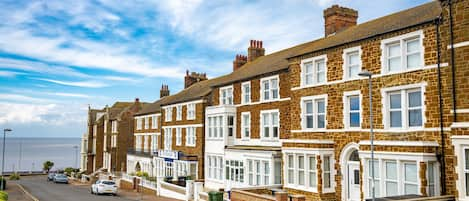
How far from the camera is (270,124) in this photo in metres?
28.9

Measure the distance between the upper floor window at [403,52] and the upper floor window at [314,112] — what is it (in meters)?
4.38

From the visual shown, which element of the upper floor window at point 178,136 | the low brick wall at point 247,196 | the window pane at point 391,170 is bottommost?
the low brick wall at point 247,196

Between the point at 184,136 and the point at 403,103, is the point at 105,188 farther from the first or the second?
the point at 403,103

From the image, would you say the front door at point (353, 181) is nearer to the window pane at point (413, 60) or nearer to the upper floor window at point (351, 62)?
the upper floor window at point (351, 62)

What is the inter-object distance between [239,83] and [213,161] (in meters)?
7.01

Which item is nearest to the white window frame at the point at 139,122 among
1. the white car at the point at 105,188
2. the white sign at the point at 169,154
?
the white sign at the point at 169,154

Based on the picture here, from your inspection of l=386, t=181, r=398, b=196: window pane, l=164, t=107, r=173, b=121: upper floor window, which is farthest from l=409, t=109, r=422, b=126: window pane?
l=164, t=107, r=173, b=121: upper floor window

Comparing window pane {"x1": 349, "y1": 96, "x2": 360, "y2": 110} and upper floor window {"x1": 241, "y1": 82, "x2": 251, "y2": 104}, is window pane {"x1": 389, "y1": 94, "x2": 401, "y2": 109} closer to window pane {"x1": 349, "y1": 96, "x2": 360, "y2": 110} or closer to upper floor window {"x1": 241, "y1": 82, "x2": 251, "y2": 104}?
window pane {"x1": 349, "y1": 96, "x2": 360, "y2": 110}

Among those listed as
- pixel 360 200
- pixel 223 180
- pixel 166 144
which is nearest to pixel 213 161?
pixel 223 180

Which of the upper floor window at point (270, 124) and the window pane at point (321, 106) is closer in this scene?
the window pane at point (321, 106)

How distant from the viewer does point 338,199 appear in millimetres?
21719

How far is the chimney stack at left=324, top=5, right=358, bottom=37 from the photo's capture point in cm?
2998

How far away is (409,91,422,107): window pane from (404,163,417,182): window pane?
273 cm

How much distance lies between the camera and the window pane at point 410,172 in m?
17.1
